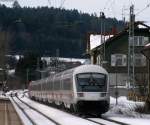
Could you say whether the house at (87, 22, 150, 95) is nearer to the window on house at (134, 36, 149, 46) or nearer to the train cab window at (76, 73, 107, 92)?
the window on house at (134, 36, 149, 46)

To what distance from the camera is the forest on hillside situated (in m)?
67.1

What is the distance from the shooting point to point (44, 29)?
8025cm

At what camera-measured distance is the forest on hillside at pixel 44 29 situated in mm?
67062

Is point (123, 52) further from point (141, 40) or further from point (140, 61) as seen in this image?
point (141, 40)

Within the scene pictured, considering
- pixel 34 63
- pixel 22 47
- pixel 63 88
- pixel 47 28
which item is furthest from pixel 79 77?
pixel 34 63

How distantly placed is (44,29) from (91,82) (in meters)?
47.5

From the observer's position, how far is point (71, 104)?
35.7 meters

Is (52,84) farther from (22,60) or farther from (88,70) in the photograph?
(22,60)

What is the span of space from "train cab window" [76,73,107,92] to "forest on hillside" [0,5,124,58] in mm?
16024

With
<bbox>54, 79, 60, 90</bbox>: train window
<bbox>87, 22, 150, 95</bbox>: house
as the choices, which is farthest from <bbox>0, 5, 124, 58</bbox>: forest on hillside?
<bbox>54, 79, 60, 90</bbox>: train window

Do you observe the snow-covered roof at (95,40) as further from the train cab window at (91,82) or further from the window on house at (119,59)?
the train cab window at (91,82)

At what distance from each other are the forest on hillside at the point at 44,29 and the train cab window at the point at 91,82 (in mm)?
16024

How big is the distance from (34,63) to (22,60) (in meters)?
4.01

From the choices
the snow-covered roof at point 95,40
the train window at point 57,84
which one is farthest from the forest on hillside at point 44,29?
the train window at point 57,84
